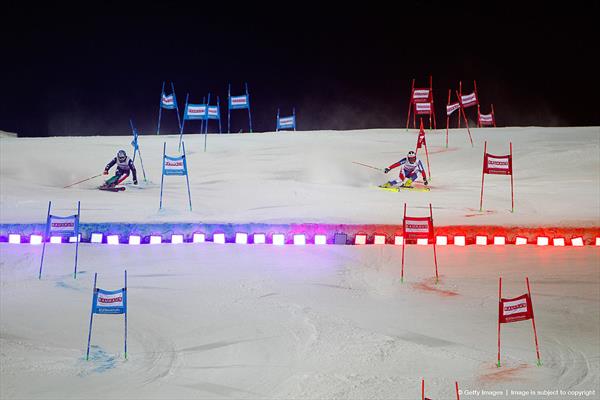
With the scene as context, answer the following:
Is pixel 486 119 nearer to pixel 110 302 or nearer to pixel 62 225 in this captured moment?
pixel 62 225

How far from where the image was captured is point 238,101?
69.0 feet

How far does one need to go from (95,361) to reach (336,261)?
424cm

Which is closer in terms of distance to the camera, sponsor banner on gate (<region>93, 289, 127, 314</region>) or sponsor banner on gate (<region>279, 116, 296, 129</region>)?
sponsor banner on gate (<region>93, 289, 127, 314</region>)

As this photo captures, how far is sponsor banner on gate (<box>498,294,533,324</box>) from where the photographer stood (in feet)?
21.6

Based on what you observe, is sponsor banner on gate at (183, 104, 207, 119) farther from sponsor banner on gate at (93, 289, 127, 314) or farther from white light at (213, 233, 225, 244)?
sponsor banner on gate at (93, 289, 127, 314)

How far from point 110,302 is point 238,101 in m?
14.8

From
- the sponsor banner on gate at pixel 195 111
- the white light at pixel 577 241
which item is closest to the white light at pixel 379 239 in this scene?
the white light at pixel 577 241

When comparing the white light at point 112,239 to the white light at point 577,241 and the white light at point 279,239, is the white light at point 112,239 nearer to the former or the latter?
the white light at point 279,239

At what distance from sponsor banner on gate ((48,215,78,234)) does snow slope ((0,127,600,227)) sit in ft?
5.82

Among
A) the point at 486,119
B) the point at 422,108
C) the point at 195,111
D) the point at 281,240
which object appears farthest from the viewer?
the point at 486,119

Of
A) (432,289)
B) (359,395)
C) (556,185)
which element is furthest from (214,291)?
(556,185)

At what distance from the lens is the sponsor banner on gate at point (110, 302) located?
21.9 ft

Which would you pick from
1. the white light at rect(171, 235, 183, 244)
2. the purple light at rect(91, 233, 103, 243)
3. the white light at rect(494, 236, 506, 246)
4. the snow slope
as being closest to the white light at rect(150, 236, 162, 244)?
the white light at rect(171, 235, 183, 244)

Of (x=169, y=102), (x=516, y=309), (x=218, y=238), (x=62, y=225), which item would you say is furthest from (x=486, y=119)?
(x=516, y=309)
